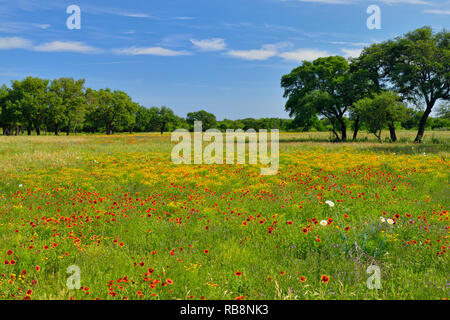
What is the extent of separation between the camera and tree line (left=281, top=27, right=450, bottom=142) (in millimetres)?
28469

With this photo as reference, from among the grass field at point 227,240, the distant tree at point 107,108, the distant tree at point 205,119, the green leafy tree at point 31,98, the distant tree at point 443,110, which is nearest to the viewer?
the grass field at point 227,240

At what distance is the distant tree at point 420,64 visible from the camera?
2839cm

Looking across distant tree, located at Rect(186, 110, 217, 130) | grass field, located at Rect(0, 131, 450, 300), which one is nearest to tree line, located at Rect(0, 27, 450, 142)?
grass field, located at Rect(0, 131, 450, 300)

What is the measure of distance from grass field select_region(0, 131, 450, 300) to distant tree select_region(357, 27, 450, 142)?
934 inches

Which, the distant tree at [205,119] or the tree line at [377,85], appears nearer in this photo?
the tree line at [377,85]

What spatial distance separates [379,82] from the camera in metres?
35.0

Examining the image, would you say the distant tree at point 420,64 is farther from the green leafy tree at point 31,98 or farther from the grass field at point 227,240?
the green leafy tree at point 31,98

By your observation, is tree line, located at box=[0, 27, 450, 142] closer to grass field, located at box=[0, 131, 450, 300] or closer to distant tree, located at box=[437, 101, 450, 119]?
distant tree, located at box=[437, 101, 450, 119]

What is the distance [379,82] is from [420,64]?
19.0 feet

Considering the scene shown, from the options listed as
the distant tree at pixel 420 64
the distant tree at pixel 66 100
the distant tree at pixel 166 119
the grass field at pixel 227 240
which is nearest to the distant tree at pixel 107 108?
the distant tree at pixel 66 100
